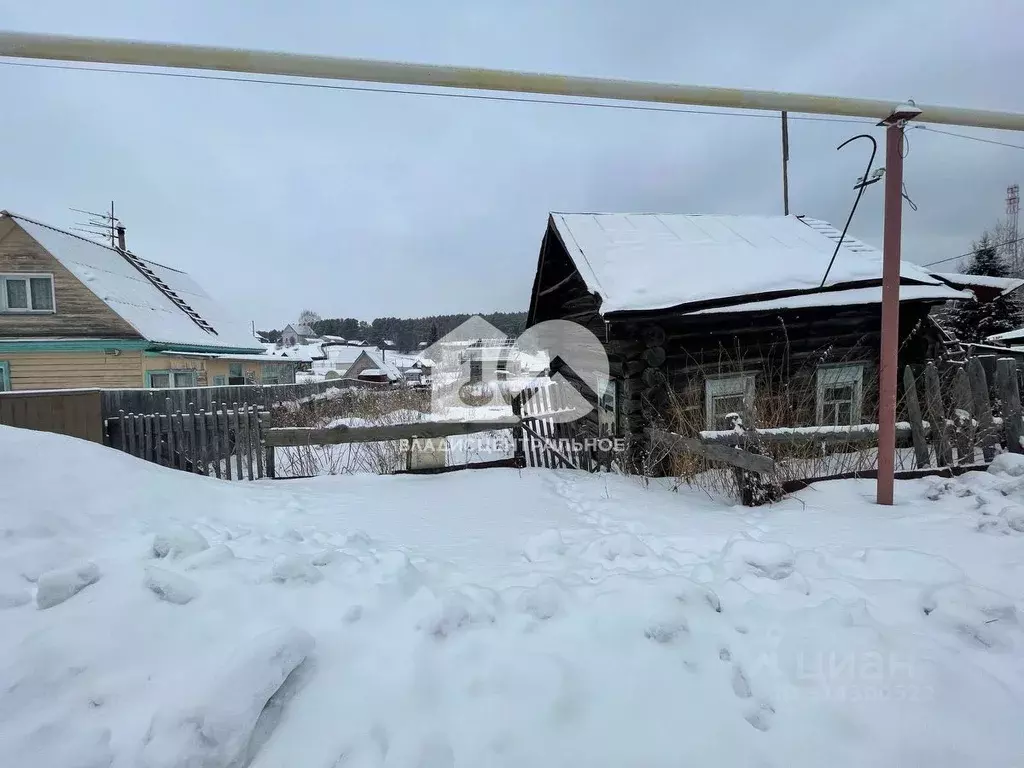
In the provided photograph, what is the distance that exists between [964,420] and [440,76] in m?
5.95

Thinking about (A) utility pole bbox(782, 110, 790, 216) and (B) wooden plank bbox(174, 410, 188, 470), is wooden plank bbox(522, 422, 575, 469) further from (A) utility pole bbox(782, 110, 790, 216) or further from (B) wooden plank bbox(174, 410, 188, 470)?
(A) utility pole bbox(782, 110, 790, 216)

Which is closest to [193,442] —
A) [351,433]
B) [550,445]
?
[351,433]

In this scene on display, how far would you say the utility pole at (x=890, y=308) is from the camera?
12.1 feet

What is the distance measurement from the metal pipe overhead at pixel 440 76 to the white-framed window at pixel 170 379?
14.7 m

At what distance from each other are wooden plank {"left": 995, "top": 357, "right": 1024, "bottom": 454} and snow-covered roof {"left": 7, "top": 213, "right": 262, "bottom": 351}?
1901 cm

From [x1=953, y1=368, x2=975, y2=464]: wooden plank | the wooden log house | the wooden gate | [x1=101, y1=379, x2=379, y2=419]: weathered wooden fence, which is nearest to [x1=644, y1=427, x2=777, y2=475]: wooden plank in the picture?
the wooden log house

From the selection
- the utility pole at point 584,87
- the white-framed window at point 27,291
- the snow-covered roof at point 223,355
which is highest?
the white-framed window at point 27,291

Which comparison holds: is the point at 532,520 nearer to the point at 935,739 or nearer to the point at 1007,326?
the point at 935,739

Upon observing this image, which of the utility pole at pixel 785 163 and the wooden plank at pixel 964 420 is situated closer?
the wooden plank at pixel 964 420

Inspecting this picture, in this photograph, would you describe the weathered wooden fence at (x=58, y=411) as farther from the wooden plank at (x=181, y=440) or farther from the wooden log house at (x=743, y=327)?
the wooden log house at (x=743, y=327)

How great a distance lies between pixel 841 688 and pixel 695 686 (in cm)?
56

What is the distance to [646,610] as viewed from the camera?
6.78ft

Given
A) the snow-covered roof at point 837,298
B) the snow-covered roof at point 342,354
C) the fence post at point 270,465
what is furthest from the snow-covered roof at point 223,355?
the snow-covered roof at point 342,354

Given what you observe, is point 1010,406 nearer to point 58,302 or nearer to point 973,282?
point 973,282
